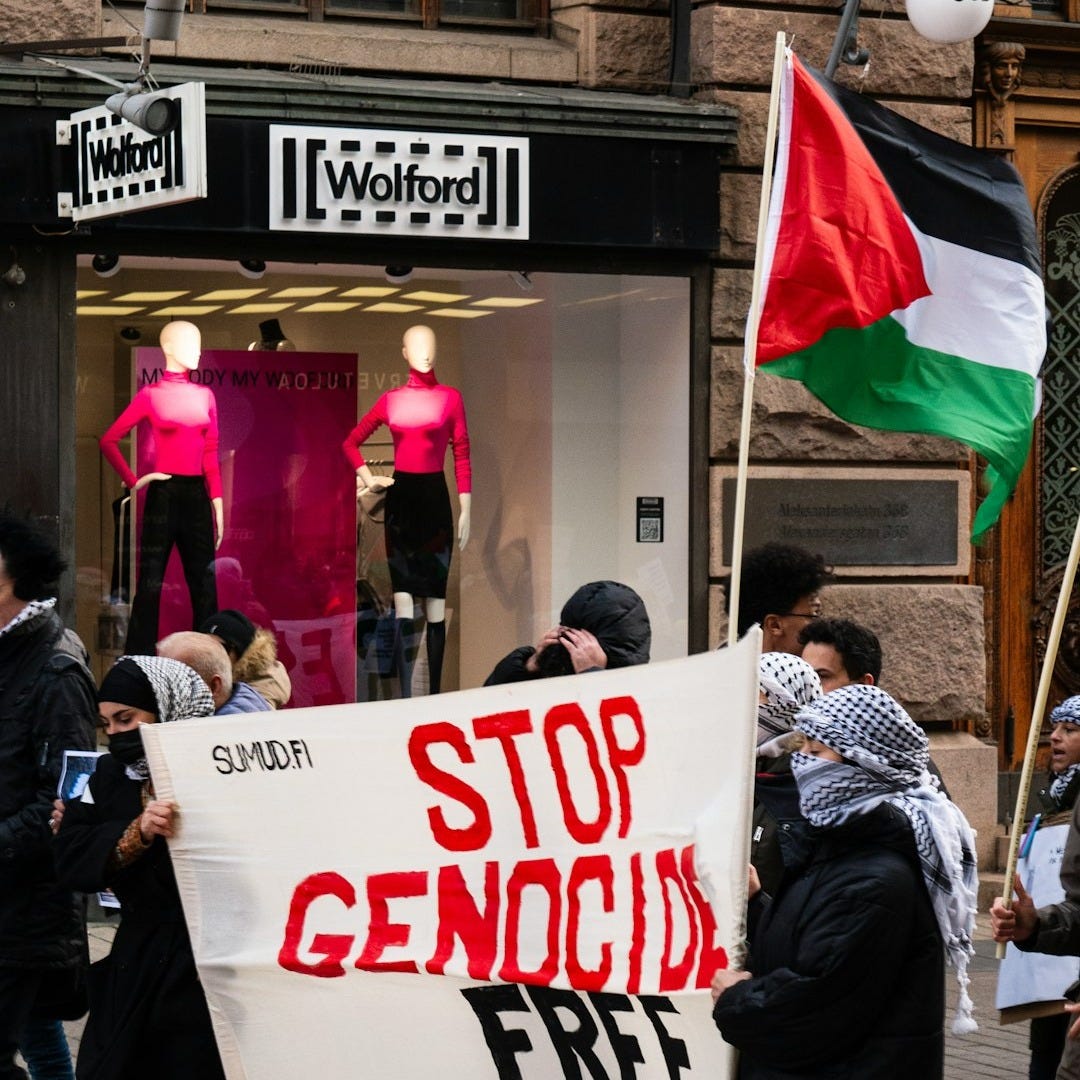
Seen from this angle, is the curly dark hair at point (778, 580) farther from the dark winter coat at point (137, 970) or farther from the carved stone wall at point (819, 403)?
the carved stone wall at point (819, 403)

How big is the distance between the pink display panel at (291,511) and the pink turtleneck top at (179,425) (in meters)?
0.05

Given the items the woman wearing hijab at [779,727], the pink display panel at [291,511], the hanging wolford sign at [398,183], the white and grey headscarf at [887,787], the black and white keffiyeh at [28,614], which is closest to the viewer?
the white and grey headscarf at [887,787]

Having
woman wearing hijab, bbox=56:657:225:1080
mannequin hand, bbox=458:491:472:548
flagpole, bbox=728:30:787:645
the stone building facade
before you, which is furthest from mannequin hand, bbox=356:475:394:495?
woman wearing hijab, bbox=56:657:225:1080

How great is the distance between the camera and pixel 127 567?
10.3 m

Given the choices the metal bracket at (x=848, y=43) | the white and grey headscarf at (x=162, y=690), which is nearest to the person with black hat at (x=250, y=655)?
the white and grey headscarf at (x=162, y=690)

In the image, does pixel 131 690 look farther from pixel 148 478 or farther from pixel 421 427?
pixel 421 427

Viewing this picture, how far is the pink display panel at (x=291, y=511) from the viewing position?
1052 centimetres

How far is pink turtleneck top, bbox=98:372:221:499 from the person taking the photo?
10.3 m

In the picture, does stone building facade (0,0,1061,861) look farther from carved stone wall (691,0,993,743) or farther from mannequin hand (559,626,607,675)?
mannequin hand (559,626,607,675)

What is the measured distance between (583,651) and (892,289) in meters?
1.57

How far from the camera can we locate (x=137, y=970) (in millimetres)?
5367

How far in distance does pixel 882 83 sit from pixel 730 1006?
25.4 feet

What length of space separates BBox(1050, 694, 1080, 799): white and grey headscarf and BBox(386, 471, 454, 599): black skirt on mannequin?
447 cm

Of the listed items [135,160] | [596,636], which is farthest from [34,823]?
[135,160]
